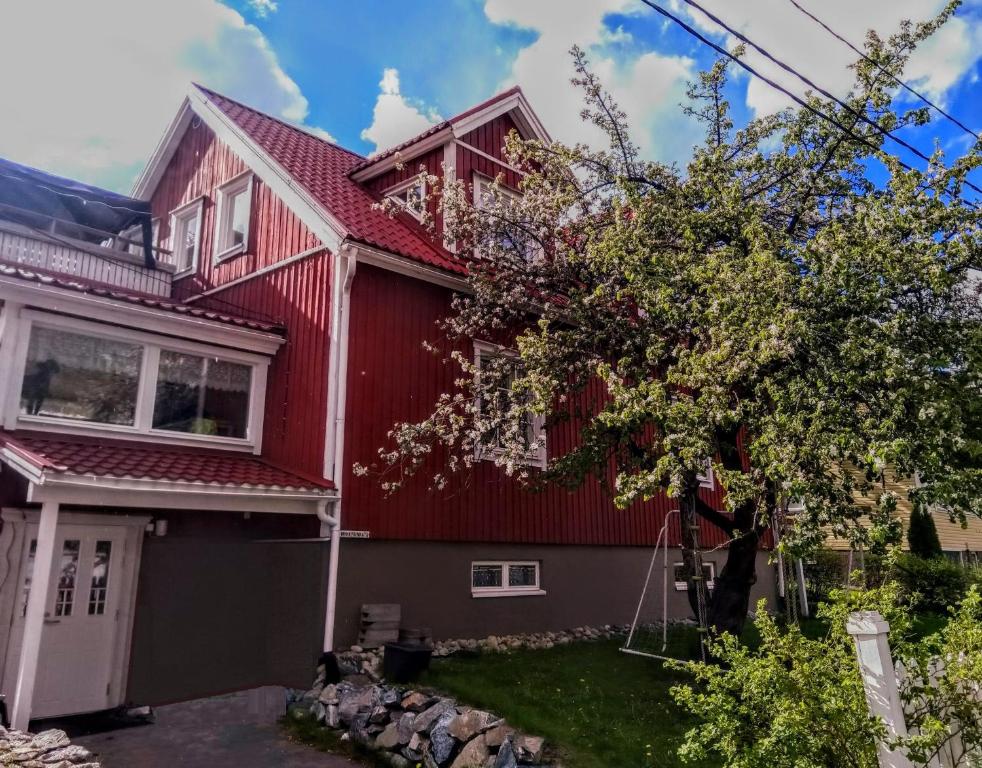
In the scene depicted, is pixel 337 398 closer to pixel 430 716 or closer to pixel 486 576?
pixel 486 576

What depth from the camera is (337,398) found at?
381 inches

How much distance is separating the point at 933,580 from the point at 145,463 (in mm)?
16928

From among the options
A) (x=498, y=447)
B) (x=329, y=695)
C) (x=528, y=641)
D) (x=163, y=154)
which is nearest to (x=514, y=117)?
(x=498, y=447)

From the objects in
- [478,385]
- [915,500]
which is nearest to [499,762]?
[915,500]

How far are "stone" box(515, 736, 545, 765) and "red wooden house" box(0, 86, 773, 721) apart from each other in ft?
11.1

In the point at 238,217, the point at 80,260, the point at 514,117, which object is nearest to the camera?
the point at 80,260

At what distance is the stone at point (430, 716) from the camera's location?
684 centimetres

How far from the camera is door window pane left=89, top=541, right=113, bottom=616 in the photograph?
28.8 ft

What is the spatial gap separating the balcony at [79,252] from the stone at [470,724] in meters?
10.0

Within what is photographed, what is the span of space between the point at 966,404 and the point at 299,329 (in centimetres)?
864

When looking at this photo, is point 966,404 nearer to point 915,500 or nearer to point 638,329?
point 915,500

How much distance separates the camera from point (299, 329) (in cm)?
1073

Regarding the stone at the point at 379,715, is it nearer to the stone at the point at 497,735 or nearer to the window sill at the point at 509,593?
the stone at the point at 497,735

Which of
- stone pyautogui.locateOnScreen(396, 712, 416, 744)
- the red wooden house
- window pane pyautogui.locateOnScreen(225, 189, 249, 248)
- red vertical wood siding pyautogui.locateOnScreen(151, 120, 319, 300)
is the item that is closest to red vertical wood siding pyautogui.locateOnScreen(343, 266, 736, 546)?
the red wooden house
